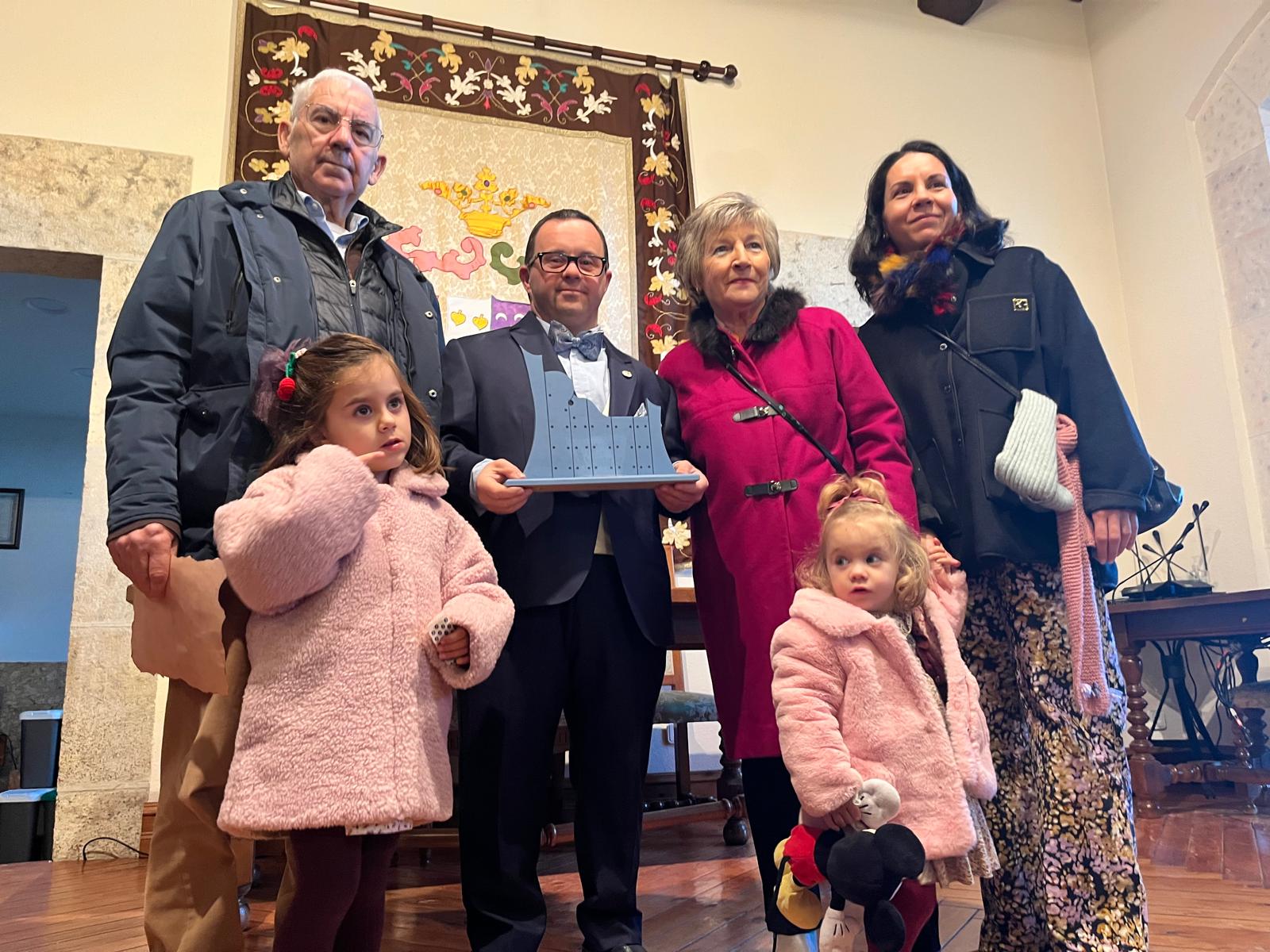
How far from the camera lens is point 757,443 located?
188cm

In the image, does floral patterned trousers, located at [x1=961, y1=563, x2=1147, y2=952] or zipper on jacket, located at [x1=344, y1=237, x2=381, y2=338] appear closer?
floral patterned trousers, located at [x1=961, y1=563, x2=1147, y2=952]

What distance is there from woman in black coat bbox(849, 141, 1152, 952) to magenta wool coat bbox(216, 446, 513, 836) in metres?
0.94

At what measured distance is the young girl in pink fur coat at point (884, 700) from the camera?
4.79 ft

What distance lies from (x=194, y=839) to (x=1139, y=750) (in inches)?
146

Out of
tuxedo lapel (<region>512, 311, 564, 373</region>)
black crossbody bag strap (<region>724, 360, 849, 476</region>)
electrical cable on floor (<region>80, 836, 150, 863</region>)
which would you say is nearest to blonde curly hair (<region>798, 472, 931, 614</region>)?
black crossbody bag strap (<region>724, 360, 849, 476</region>)

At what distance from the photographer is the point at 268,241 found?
176cm

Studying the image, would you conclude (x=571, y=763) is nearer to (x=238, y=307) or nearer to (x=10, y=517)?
(x=238, y=307)

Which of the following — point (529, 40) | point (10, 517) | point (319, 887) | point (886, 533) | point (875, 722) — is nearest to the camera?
point (319, 887)

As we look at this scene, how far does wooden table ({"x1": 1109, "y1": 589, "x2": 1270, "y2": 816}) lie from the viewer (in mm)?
3898

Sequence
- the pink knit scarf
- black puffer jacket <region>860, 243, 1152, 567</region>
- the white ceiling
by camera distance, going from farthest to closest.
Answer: the white ceiling, black puffer jacket <region>860, 243, 1152, 567</region>, the pink knit scarf

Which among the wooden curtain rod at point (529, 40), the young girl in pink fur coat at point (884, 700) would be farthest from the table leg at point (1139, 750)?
the wooden curtain rod at point (529, 40)

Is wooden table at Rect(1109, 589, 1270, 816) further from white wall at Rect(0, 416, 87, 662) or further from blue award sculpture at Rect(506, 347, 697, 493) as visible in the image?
white wall at Rect(0, 416, 87, 662)

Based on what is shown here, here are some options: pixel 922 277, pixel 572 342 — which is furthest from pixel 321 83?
pixel 922 277

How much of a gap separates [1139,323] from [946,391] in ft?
13.1
